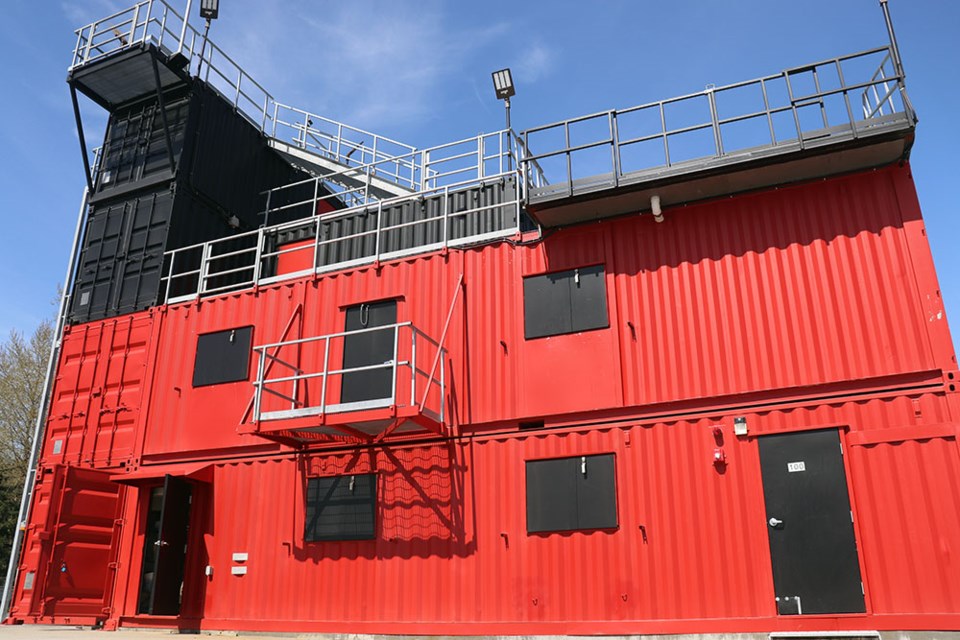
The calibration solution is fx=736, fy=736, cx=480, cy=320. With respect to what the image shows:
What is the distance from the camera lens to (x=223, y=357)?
15.8 metres

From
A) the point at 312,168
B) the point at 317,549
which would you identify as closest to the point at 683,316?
the point at 317,549

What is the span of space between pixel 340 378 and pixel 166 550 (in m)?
4.65

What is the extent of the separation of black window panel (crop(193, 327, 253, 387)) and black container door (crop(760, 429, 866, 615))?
1032cm

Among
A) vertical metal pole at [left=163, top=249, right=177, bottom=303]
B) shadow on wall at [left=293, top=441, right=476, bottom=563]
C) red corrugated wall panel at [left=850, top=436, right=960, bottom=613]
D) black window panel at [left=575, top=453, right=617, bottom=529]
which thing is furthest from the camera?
vertical metal pole at [left=163, top=249, right=177, bottom=303]

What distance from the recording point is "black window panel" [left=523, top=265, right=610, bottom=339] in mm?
12914

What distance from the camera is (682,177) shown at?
12.1 metres

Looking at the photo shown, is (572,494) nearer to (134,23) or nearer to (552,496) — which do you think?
(552,496)

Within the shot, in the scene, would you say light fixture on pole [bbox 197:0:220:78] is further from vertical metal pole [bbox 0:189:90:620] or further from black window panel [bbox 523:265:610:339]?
black window panel [bbox 523:265:610:339]

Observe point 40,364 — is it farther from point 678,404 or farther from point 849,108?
point 849,108

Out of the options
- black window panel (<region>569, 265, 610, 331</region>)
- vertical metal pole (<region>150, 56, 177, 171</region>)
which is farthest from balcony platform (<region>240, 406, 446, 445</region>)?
vertical metal pole (<region>150, 56, 177, 171</region>)

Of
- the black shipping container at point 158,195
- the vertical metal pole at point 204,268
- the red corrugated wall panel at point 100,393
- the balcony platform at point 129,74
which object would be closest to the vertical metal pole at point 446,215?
the vertical metal pole at point 204,268

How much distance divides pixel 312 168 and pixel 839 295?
15.2 meters

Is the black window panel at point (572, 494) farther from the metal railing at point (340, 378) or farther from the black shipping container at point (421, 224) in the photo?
the black shipping container at point (421, 224)

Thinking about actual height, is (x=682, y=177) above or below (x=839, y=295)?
above
